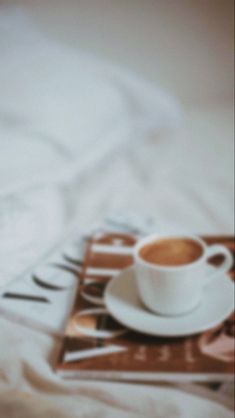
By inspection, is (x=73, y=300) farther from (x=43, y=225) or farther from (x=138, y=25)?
(x=138, y=25)

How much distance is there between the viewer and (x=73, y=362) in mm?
355

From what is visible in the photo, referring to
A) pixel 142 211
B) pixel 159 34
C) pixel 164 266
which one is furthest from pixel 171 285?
pixel 159 34

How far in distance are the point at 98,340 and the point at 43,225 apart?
178 mm

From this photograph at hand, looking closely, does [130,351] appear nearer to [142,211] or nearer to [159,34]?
[142,211]

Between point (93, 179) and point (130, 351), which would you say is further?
point (93, 179)

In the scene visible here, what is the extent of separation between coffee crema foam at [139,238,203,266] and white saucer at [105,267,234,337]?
3 centimetres

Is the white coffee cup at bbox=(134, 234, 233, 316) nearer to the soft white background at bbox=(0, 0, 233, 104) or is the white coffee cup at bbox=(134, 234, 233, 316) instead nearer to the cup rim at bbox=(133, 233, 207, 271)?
the cup rim at bbox=(133, 233, 207, 271)

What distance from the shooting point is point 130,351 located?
1.22ft

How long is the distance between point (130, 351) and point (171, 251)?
11 cm

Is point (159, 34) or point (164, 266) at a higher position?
point (159, 34)

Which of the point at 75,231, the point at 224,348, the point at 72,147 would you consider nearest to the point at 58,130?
the point at 72,147

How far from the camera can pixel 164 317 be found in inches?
16.3

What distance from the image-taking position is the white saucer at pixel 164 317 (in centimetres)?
39

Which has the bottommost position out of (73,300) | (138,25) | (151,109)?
(73,300)
